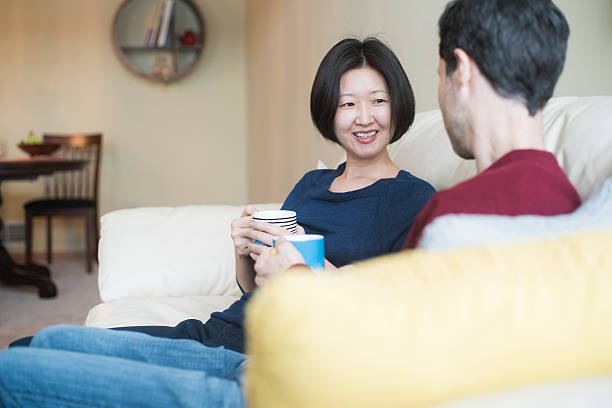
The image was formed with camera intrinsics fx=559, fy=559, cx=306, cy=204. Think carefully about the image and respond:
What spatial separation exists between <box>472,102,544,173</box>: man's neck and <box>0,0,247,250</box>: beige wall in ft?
13.5

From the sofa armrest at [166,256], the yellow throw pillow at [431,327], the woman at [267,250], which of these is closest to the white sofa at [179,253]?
the sofa armrest at [166,256]

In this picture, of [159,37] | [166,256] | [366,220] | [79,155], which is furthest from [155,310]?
[159,37]

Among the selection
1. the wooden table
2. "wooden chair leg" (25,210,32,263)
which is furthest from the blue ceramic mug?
"wooden chair leg" (25,210,32,263)

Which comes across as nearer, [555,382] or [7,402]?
[555,382]

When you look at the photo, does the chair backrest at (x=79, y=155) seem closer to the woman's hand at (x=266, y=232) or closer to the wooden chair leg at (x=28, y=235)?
the wooden chair leg at (x=28, y=235)

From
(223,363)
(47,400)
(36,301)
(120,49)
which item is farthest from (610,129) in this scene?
(120,49)

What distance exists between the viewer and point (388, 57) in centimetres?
129

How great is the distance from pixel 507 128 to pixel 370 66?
0.60 m

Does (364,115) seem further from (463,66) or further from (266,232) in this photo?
(463,66)

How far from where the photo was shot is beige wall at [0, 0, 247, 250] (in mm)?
4406

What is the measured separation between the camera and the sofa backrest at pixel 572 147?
0.86m

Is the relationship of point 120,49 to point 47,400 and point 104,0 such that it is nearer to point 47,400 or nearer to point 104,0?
point 104,0

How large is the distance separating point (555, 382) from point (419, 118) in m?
1.18

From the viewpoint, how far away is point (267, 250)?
87 centimetres
